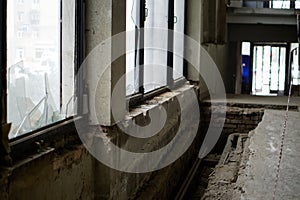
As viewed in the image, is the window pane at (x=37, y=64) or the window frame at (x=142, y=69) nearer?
the window pane at (x=37, y=64)

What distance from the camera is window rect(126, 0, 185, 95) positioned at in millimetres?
3551

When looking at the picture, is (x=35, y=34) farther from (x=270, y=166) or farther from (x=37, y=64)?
(x=270, y=166)

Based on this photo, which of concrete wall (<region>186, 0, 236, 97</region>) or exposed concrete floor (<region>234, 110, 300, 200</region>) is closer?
exposed concrete floor (<region>234, 110, 300, 200</region>)

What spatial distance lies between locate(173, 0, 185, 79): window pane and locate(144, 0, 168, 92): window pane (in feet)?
1.95

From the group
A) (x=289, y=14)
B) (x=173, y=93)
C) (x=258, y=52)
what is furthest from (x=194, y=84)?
(x=258, y=52)

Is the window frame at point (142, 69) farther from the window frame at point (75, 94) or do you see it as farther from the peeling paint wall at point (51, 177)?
the peeling paint wall at point (51, 177)

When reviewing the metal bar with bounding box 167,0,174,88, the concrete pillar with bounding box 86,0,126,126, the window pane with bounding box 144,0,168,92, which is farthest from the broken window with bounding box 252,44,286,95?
the concrete pillar with bounding box 86,0,126,126

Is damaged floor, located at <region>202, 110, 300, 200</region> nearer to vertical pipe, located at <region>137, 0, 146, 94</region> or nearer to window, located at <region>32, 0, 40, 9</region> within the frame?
vertical pipe, located at <region>137, 0, 146, 94</region>

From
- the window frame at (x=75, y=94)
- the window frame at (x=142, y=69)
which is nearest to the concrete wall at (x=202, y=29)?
the window frame at (x=142, y=69)

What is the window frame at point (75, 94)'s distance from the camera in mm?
1701

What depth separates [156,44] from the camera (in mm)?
4543

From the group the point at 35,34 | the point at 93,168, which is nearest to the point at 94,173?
the point at 93,168

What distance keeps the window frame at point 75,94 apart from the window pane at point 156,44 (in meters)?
1.52

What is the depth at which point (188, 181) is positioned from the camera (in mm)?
4777
